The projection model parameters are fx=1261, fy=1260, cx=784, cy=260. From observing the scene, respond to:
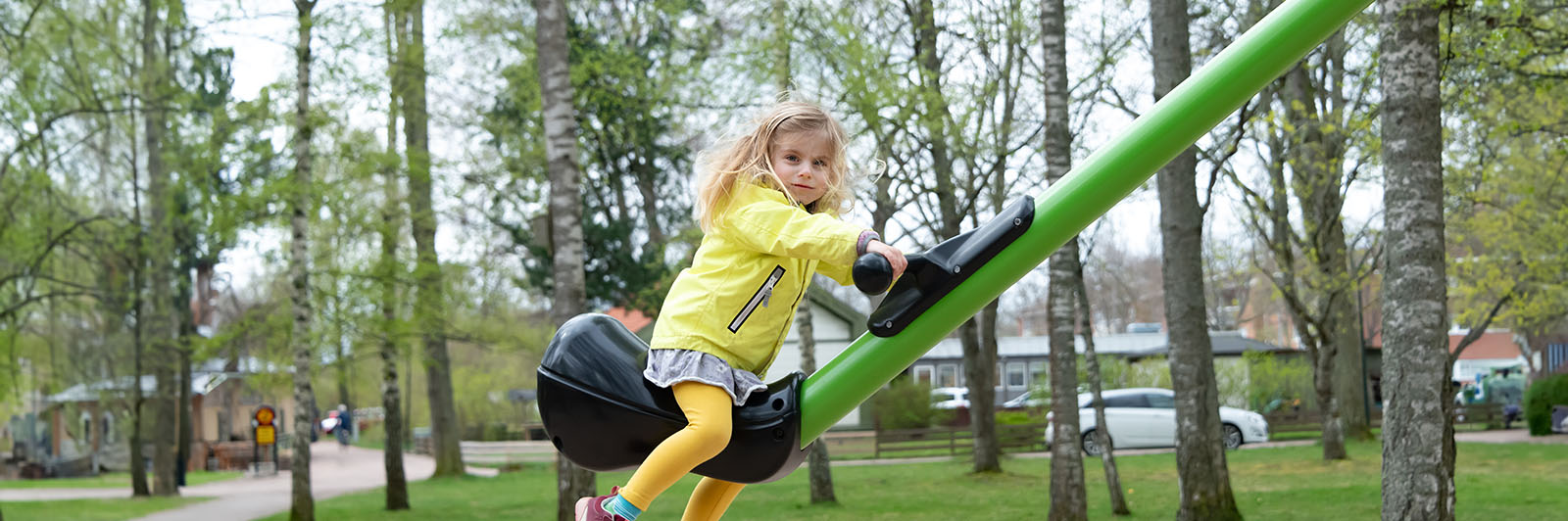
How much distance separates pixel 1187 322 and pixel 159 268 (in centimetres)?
1924

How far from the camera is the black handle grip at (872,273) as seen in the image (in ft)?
7.23

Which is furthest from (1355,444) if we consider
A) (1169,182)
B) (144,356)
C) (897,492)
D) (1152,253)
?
(1152,253)

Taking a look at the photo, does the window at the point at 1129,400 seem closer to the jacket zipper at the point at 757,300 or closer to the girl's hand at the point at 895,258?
the jacket zipper at the point at 757,300

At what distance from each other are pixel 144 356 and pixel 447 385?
5788mm

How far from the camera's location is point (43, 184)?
16594 millimetres

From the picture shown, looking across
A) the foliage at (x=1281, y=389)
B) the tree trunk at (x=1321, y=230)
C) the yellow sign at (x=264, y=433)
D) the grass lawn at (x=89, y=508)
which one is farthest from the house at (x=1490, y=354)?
the grass lawn at (x=89, y=508)

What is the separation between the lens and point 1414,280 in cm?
647

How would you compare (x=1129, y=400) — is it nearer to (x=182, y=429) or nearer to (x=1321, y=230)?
(x=1321, y=230)

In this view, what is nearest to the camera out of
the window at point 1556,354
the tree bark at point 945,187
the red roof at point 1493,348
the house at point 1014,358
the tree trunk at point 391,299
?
the tree bark at point 945,187

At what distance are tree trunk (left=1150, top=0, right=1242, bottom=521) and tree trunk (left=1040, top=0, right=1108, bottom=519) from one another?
1152 mm

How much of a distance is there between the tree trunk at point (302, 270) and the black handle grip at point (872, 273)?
46.7ft

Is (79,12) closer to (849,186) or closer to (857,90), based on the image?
(857,90)

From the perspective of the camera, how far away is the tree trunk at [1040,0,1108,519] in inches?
464

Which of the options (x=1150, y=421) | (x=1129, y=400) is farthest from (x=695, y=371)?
(x=1129, y=400)
